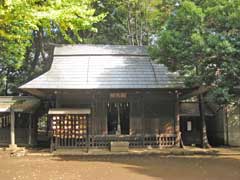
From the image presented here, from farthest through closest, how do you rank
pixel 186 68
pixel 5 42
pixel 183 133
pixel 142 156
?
1. pixel 183 133
2. pixel 142 156
3. pixel 186 68
4. pixel 5 42

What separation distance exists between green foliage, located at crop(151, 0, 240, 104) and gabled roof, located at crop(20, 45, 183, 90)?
12.2 feet

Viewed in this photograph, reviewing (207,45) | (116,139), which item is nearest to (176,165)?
(207,45)

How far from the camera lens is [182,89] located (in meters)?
18.5

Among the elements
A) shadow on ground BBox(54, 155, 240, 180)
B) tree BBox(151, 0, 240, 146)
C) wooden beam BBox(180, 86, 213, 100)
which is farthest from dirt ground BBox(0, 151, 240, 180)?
wooden beam BBox(180, 86, 213, 100)

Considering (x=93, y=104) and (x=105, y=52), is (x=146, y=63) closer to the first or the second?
(x=105, y=52)

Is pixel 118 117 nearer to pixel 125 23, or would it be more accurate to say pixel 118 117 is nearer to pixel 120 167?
pixel 120 167

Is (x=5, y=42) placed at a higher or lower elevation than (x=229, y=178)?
higher

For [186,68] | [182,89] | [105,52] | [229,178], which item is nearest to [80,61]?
[105,52]

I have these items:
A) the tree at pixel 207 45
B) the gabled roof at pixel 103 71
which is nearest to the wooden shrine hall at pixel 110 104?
the gabled roof at pixel 103 71

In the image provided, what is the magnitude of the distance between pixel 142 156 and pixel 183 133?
6.34 meters

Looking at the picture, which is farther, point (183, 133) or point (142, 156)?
point (183, 133)

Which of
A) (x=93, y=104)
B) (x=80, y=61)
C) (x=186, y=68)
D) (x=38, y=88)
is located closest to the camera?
(x=186, y=68)

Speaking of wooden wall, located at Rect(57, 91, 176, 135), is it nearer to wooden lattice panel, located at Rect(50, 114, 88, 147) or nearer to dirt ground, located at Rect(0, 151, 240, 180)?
wooden lattice panel, located at Rect(50, 114, 88, 147)

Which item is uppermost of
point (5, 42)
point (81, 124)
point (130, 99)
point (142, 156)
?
point (5, 42)
